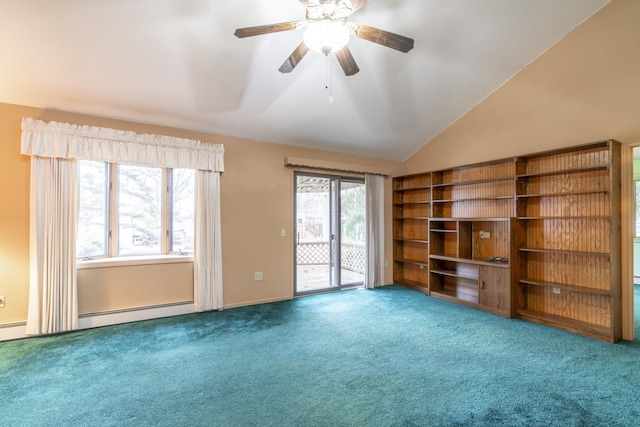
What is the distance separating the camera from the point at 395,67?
133 inches

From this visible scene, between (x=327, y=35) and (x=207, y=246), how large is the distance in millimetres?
2955

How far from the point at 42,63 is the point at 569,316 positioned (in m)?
6.25

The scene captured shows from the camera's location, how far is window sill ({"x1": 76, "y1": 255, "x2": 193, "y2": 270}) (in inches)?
131

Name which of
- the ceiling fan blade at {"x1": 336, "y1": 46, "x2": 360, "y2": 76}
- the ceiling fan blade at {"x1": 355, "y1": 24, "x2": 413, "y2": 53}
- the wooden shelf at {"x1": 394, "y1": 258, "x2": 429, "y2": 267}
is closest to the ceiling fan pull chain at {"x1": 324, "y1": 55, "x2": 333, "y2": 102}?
the ceiling fan blade at {"x1": 336, "y1": 46, "x2": 360, "y2": 76}

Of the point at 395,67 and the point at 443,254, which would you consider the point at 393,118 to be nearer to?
the point at 395,67

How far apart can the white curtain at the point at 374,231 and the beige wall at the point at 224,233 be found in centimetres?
47

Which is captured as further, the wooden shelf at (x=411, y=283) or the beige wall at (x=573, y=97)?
the wooden shelf at (x=411, y=283)

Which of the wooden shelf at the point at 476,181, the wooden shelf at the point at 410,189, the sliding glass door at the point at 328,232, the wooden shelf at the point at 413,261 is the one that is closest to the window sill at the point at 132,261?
the sliding glass door at the point at 328,232

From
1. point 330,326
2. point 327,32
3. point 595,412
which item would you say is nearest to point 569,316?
point 595,412

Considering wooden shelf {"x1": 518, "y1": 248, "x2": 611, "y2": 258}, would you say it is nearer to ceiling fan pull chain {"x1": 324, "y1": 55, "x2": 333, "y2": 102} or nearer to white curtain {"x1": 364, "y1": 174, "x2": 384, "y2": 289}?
white curtain {"x1": 364, "y1": 174, "x2": 384, "y2": 289}

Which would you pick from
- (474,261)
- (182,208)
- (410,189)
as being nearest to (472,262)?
(474,261)

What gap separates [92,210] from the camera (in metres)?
3.47

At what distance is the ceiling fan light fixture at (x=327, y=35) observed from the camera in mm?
1863

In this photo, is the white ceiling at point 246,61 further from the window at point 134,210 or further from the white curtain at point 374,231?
the white curtain at point 374,231
